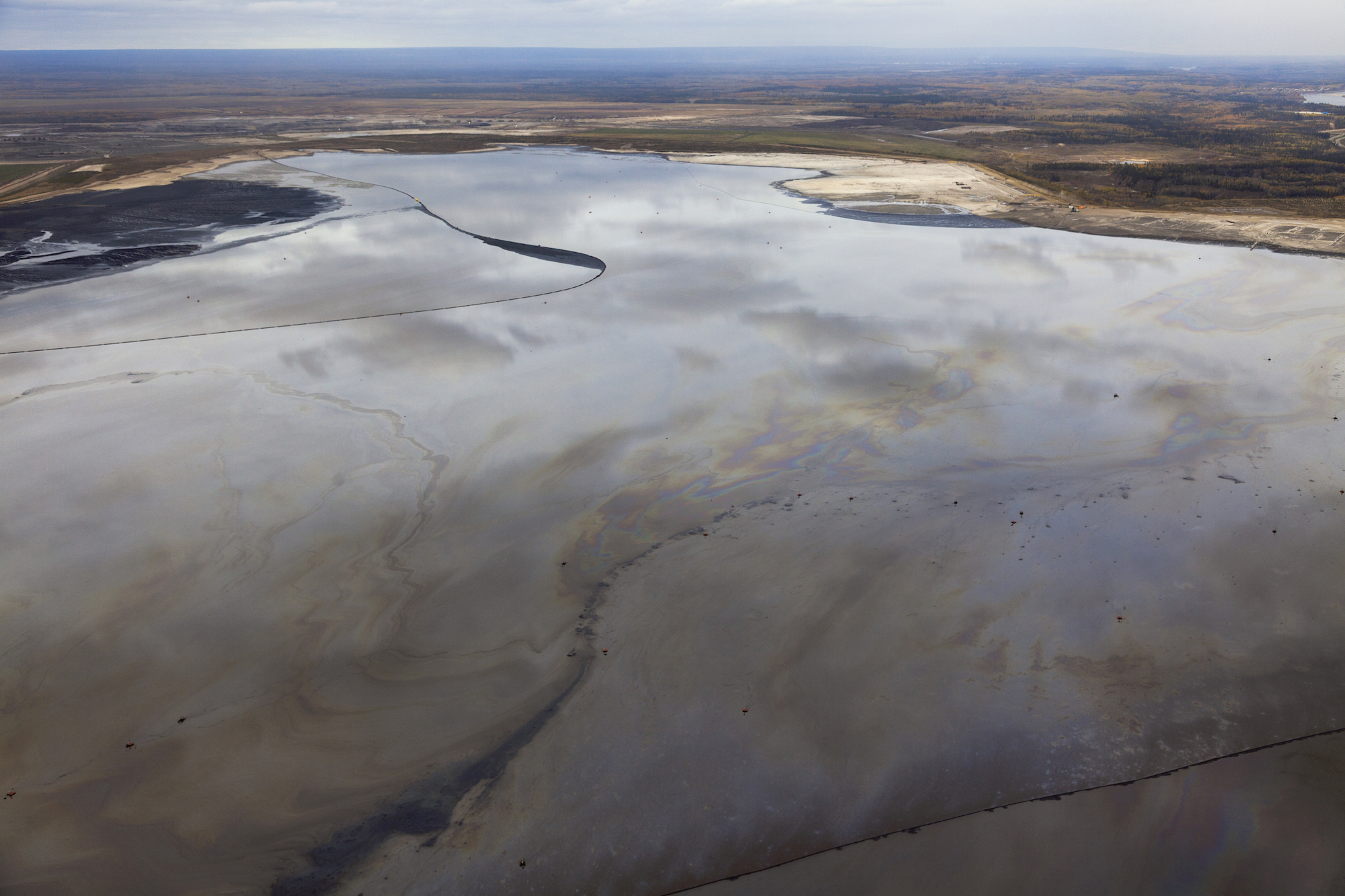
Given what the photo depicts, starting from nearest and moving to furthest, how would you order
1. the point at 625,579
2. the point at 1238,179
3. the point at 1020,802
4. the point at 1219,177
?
the point at 1020,802, the point at 625,579, the point at 1238,179, the point at 1219,177

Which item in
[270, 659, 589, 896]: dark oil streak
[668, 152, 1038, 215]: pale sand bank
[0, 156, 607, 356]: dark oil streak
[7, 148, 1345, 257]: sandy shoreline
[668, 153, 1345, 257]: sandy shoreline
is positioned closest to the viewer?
[270, 659, 589, 896]: dark oil streak

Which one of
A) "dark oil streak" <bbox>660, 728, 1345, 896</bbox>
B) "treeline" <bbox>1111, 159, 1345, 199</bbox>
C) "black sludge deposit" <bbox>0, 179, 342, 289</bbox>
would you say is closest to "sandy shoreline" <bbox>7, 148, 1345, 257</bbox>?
"black sludge deposit" <bbox>0, 179, 342, 289</bbox>

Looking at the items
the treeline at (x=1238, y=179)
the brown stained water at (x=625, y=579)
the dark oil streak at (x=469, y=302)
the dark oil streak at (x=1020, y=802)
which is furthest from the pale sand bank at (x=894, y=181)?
the dark oil streak at (x=1020, y=802)

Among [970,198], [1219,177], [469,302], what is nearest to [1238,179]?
[1219,177]

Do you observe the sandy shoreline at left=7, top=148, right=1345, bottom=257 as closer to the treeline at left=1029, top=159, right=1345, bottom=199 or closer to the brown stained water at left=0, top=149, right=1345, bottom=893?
the treeline at left=1029, top=159, right=1345, bottom=199

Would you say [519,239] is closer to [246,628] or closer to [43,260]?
[43,260]

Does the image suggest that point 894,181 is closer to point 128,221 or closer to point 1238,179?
point 1238,179
